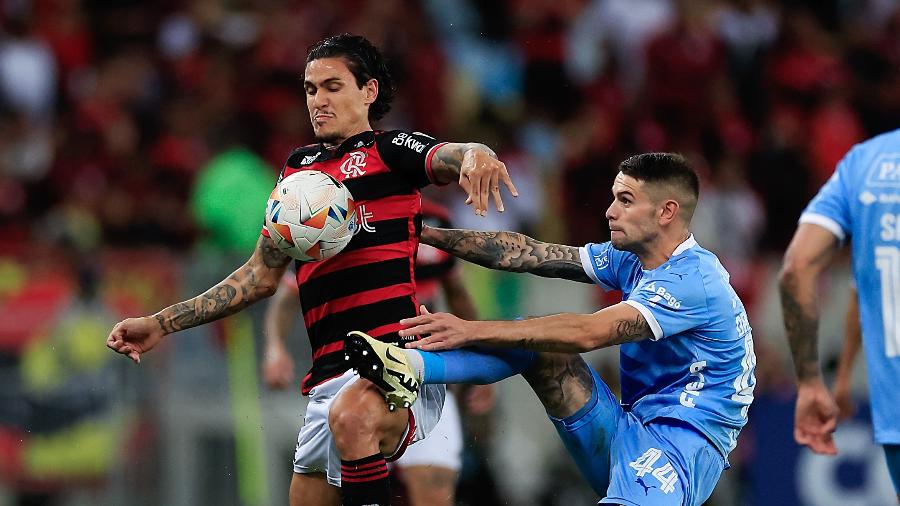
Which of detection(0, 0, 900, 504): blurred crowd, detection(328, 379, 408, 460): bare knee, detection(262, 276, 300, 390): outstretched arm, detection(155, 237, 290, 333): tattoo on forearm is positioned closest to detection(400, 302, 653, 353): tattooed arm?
detection(328, 379, 408, 460): bare knee

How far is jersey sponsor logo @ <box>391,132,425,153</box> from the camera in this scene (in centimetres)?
508

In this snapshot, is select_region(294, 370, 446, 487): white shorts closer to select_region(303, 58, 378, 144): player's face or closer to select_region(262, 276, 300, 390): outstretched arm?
select_region(303, 58, 378, 144): player's face

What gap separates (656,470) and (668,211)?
0.99 m

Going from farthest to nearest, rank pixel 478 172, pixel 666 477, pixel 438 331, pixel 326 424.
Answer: pixel 326 424 < pixel 666 477 < pixel 438 331 < pixel 478 172

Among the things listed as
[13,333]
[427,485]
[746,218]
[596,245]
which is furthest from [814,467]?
[13,333]

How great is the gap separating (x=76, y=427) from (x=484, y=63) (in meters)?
4.70

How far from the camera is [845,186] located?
5398 mm

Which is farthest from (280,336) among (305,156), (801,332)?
(801,332)

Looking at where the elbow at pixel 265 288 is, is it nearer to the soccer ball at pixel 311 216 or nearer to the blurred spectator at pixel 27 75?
the soccer ball at pixel 311 216

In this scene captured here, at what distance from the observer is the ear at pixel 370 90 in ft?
17.8

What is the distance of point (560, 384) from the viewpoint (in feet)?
17.6

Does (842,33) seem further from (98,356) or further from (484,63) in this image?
(98,356)

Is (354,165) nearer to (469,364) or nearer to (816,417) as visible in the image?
(469,364)

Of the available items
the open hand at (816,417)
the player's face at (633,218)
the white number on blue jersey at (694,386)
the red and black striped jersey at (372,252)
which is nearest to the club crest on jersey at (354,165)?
the red and black striped jersey at (372,252)
